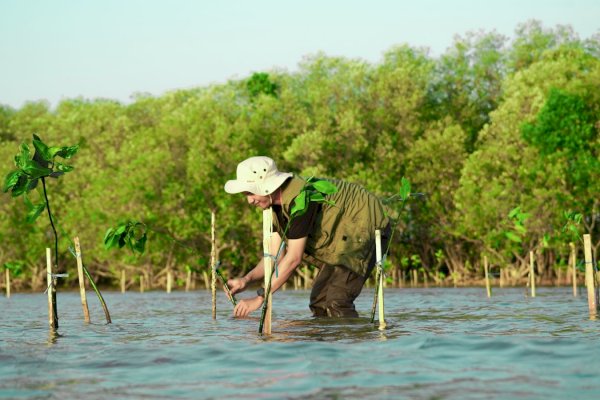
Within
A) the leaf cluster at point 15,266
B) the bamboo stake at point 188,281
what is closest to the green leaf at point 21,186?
the leaf cluster at point 15,266

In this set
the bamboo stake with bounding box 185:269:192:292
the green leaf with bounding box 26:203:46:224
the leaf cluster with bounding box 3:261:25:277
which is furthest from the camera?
the bamboo stake with bounding box 185:269:192:292

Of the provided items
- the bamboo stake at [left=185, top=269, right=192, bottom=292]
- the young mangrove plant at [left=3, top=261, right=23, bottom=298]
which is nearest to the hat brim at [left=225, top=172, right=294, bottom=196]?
the young mangrove plant at [left=3, top=261, right=23, bottom=298]

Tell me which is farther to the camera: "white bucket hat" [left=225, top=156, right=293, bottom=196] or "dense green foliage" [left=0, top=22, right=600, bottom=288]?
"dense green foliage" [left=0, top=22, right=600, bottom=288]

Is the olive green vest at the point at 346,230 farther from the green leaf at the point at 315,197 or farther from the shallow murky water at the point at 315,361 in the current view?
the green leaf at the point at 315,197

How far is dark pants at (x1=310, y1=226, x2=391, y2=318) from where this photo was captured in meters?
11.3

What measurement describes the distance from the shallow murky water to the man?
0.42 meters

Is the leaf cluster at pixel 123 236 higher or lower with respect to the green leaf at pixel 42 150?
lower

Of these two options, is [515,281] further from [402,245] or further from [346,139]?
[346,139]

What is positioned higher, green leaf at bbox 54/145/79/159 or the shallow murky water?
green leaf at bbox 54/145/79/159

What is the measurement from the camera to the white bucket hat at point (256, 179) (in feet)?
32.7

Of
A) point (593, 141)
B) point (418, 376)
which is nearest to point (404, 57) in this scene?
point (593, 141)

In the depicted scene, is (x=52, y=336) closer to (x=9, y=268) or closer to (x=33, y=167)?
(x=33, y=167)

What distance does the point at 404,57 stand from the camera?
51.5 meters

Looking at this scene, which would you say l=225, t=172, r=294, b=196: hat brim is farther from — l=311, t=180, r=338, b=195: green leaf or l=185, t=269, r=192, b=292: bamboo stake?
l=185, t=269, r=192, b=292: bamboo stake
